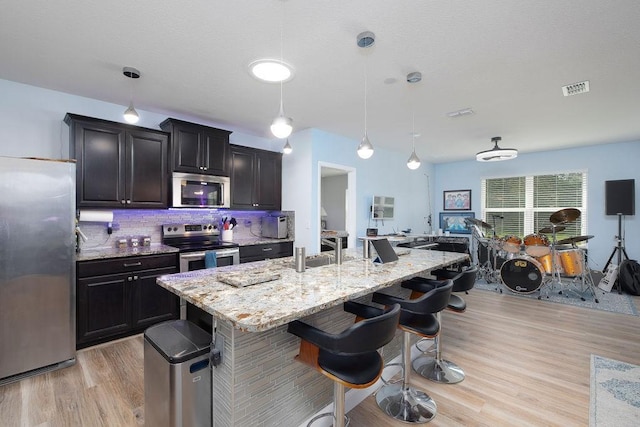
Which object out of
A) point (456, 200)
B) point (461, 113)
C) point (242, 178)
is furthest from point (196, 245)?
point (456, 200)

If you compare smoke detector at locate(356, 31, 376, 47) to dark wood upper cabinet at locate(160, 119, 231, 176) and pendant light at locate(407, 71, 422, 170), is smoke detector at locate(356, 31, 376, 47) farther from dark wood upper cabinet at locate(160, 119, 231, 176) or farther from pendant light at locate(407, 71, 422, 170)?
dark wood upper cabinet at locate(160, 119, 231, 176)

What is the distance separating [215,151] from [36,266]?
2.24m

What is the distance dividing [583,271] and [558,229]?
1.22 m

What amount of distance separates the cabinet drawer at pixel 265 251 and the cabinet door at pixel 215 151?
1145mm

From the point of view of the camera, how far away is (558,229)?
530 centimetres

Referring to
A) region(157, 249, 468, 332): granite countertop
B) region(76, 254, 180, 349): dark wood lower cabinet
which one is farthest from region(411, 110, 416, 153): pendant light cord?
region(76, 254, 180, 349): dark wood lower cabinet

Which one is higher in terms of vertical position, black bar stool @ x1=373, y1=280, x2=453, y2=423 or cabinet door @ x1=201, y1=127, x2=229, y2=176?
cabinet door @ x1=201, y1=127, x2=229, y2=176

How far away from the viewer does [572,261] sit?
14.2ft

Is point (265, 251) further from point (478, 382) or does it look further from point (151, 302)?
point (478, 382)

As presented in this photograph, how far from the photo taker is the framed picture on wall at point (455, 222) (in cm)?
694

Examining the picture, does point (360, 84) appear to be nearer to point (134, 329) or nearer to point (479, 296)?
point (134, 329)

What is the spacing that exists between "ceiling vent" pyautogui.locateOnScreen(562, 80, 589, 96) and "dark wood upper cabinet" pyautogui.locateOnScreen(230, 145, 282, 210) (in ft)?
12.2

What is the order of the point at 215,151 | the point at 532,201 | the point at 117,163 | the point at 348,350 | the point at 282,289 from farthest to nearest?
the point at 532,201
the point at 215,151
the point at 117,163
the point at 282,289
the point at 348,350

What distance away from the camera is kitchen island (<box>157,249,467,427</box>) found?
4.19ft
